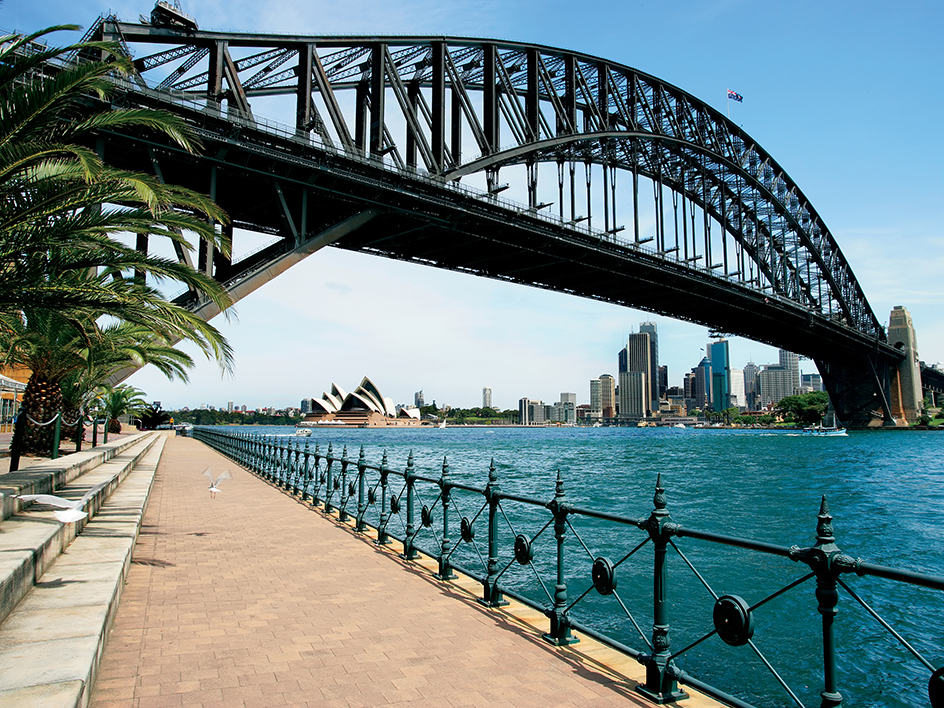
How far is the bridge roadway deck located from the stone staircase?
0.44 m

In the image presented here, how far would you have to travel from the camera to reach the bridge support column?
8956 cm

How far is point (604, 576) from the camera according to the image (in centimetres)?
523

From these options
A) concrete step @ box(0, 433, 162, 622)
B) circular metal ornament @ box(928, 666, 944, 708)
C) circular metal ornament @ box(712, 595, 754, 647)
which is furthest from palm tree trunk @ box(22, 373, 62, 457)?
circular metal ornament @ box(928, 666, 944, 708)

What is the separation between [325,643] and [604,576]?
2398 mm

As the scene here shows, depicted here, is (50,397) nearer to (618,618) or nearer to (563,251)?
(618,618)

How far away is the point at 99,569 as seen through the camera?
6062 millimetres

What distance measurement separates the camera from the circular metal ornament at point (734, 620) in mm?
4078

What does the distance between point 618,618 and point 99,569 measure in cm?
703

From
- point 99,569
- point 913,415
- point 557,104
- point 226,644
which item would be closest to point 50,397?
point 99,569

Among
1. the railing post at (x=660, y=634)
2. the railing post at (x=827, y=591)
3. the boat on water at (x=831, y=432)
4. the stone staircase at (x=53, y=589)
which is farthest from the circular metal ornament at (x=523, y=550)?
the boat on water at (x=831, y=432)

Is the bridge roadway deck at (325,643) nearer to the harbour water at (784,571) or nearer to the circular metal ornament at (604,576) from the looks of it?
the circular metal ornament at (604,576)

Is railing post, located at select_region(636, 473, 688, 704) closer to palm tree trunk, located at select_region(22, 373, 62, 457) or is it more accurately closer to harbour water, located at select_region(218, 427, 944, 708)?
harbour water, located at select_region(218, 427, 944, 708)

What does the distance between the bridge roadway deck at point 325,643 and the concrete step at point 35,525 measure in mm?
842

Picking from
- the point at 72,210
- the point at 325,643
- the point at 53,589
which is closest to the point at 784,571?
the point at 325,643
